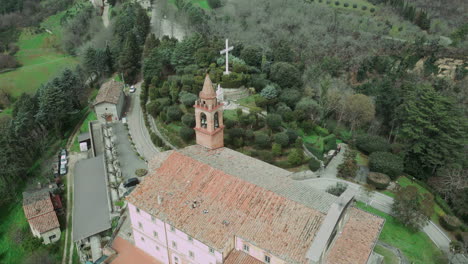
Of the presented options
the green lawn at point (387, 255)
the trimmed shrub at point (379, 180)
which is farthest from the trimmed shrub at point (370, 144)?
the green lawn at point (387, 255)

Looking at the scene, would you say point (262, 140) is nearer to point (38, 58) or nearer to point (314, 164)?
point (314, 164)

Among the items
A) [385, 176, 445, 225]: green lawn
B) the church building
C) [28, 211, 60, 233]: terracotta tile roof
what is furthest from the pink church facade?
[385, 176, 445, 225]: green lawn

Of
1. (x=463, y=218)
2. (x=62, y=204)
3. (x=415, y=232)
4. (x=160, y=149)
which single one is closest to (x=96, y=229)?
(x=62, y=204)

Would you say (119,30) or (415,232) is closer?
(415,232)

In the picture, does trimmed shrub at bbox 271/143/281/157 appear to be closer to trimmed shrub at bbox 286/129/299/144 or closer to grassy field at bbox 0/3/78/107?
trimmed shrub at bbox 286/129/299/144

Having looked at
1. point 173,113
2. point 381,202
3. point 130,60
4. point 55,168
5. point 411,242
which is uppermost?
point 130,60

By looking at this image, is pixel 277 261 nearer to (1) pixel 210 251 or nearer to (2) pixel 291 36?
(1) pixel 210 251

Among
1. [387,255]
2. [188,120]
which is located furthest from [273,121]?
[387,255]
